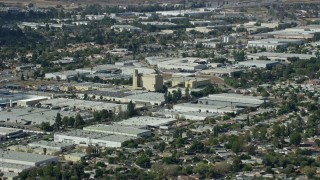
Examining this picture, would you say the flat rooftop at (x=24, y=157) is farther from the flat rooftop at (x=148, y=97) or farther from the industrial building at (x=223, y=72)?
the industrial building at (x=223, y=72)

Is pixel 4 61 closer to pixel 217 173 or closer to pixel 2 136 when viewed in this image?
pixel 2 136

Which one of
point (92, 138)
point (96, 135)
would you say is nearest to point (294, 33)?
point (96, 135)

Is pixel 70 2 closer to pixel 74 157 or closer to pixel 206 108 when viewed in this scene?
pixel 206 108

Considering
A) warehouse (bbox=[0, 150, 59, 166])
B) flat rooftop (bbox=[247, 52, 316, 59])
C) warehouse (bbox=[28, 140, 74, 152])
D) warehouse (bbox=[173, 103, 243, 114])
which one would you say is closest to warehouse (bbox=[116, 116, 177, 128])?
warehouse (bbox=[173, 103, 243, 114])

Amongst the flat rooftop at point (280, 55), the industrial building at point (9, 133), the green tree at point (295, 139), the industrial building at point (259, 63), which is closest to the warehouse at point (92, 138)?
the industrial building at point (9, 133)

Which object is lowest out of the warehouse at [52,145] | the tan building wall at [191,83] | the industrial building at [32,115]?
the tan building wall at [191,83]
